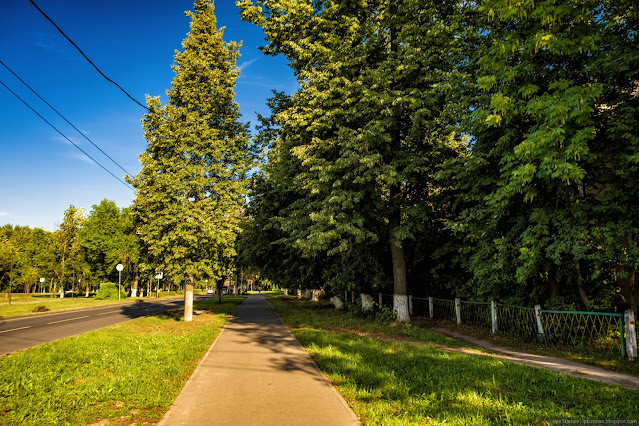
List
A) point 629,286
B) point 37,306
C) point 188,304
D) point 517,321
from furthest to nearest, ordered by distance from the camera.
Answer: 1. point 37,306
2. point 188,304
3. point 517,321
4. point 629,286

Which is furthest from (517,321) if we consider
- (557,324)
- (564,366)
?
(564,366)

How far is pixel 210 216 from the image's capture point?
15.1 metres

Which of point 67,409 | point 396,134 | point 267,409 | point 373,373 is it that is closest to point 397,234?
point 396,134

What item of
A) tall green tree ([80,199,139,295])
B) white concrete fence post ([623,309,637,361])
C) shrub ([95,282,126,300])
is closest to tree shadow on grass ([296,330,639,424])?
white concrete fence post ([623,309,637,361])

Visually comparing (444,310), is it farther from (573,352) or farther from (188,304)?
(188,304)

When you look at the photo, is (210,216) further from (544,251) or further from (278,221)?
(544,251)

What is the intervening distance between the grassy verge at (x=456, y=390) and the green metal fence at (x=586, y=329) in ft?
11.1

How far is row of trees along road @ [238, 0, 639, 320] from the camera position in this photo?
791cm

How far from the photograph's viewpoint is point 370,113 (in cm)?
1268

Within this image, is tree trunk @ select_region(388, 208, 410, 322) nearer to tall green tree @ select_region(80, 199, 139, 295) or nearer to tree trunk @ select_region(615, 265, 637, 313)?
tree trunk @ select_region(615, 265, 637, 313)

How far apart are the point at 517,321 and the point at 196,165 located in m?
14.2

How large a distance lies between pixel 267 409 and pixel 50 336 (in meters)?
11.8

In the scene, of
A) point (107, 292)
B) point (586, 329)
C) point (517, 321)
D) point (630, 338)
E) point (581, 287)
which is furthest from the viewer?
point (107, 292)

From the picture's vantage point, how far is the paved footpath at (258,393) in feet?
14.6
